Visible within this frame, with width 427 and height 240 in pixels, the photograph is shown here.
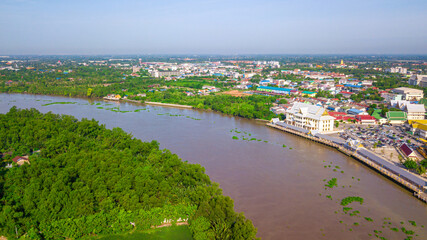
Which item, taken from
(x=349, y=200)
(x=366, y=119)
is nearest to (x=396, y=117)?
(x=366, y=119)

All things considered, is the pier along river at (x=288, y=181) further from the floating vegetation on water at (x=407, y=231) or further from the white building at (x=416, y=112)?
the white building at (x=416, y=112)

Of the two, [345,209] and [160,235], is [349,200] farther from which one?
[160,235]

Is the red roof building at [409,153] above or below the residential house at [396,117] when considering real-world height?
below

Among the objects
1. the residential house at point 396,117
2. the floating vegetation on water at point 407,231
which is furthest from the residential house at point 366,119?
the floating vegetation on water at point 407,231

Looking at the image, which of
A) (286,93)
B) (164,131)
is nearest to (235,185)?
(164,131)

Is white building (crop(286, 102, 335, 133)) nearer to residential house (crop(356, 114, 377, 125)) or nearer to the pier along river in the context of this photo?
the pier along river

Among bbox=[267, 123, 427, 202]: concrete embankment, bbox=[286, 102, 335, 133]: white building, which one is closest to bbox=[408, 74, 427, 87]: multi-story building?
bbox=[286, 102, 335, 133]: white building
